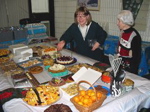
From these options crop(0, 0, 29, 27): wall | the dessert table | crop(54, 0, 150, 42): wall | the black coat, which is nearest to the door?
crop(54, 0, 150, 42): wall

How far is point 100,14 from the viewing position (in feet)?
12.4

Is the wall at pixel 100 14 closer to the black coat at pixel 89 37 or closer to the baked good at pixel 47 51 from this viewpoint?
the black coat at pixel 89 37

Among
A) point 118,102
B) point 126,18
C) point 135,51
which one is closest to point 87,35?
point 126,18

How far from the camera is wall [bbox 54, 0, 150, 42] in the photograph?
334cm

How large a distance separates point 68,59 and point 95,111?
3.13 feet

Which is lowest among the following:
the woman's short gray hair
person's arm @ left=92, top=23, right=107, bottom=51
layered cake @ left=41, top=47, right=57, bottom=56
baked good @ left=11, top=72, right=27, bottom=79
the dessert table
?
the dessert table

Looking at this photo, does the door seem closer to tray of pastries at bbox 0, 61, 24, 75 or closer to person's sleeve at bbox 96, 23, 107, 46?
person's sleeve at bbox 96, 23, 107, 46

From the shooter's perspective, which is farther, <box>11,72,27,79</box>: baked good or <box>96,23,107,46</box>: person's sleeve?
<box>96,23,107,46</box>: person's sleeve

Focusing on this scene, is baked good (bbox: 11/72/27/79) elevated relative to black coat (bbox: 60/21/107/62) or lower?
lower

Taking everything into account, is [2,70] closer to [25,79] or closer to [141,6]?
[25,79]

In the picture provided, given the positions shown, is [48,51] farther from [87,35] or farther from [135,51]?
[135,51]

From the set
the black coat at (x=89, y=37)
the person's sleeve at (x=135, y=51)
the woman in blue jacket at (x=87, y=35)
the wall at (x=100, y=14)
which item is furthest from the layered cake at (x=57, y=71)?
the wall at (x=100, y=14)

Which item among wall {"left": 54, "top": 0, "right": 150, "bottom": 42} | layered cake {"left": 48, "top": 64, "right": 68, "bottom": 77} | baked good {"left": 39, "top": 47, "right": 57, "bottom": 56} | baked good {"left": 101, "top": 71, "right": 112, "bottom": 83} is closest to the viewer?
baked good {"left": 101, "top": 71, "right": 112, "bottom": 83}

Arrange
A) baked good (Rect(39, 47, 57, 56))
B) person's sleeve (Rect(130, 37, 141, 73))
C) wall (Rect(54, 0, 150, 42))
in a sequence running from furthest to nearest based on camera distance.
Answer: wall (Rect(54, 0, 150, 42)) → baked good (Rect(39, 47, 57, 56)) → person's sleeve (Rect(130, 37, 141, 73))
